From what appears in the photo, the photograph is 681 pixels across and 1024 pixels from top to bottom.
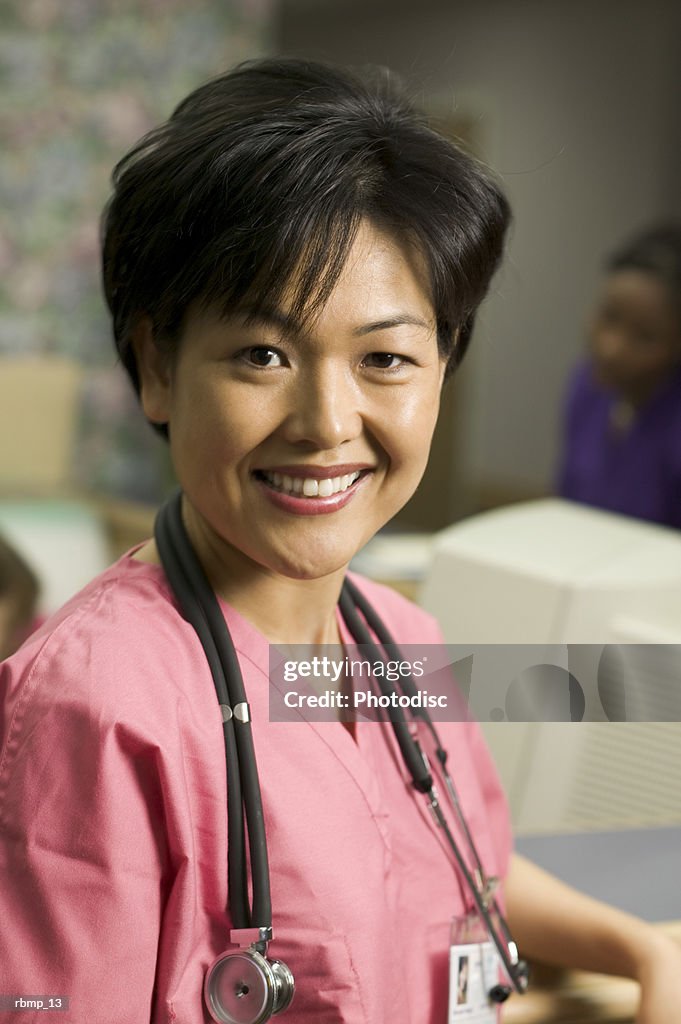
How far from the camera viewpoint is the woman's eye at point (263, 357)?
0.74 m

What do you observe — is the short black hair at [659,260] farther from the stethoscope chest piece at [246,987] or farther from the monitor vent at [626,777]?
the stethoscope chest piece at [246,987]

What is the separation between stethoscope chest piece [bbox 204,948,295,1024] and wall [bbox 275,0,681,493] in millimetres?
4910

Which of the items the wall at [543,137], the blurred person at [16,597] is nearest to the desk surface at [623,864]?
the blurred person at [16,597]

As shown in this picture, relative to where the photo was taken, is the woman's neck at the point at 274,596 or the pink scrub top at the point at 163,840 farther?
the woman's neck at the point at 274,596

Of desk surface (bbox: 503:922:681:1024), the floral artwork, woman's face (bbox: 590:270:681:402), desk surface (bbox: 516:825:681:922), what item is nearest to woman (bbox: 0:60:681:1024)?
desk surface (bbox: 503:922:681:1024)

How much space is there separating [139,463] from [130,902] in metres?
3.84

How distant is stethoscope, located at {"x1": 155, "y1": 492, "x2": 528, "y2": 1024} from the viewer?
2.36 ft

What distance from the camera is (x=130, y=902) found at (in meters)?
0.70

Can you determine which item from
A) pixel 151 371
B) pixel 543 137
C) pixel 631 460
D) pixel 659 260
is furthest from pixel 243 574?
pixel 543 137

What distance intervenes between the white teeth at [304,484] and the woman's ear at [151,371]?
0.10 m

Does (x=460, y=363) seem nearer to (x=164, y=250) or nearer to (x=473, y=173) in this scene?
(x=473, y=173)

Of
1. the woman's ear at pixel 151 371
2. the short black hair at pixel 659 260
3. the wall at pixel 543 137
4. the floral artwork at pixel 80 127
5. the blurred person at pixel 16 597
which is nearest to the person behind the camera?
the woman's ear at pixel 151 371

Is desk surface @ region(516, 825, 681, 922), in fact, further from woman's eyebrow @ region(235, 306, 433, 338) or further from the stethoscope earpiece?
woman's eyebrow @ region(235, 306, 433, 338)

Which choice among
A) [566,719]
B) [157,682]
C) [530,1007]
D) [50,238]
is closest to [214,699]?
[157,682]
